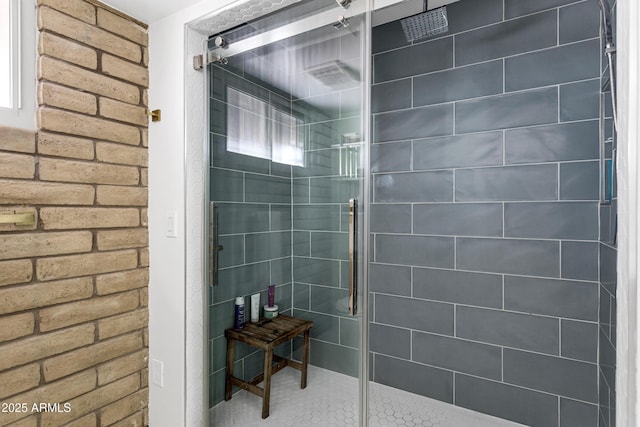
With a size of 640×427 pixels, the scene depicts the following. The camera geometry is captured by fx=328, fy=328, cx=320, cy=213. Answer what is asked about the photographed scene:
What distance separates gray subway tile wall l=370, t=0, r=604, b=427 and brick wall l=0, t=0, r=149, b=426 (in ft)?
4.66

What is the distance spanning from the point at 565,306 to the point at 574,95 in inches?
41.4

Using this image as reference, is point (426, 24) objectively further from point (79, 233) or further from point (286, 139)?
point (79, 233)

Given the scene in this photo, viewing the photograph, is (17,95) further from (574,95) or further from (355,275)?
(574,95)

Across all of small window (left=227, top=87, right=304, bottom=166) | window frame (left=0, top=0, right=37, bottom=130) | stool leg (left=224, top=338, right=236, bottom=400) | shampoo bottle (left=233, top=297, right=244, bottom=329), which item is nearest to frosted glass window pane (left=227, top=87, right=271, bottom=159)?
small window (left=227, top=87, right=304, bottom=166)

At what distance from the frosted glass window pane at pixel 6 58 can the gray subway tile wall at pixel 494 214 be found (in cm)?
183

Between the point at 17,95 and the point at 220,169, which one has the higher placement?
the point at 17,95

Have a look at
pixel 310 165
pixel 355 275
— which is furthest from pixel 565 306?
pixel 310 165

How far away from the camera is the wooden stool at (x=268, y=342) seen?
133cm

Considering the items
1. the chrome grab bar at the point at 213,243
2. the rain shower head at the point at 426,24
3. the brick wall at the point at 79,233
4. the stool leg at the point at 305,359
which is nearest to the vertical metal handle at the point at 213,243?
the chrome grab bar at the point at 213,243

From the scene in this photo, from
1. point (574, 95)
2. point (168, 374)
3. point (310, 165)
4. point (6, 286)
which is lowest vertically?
point (168, 374)

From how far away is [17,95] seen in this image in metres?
1.30

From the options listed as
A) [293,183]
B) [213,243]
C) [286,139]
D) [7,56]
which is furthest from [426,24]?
[7,56]

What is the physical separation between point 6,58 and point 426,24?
6.26 ft

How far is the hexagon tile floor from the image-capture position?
49.5 inches
